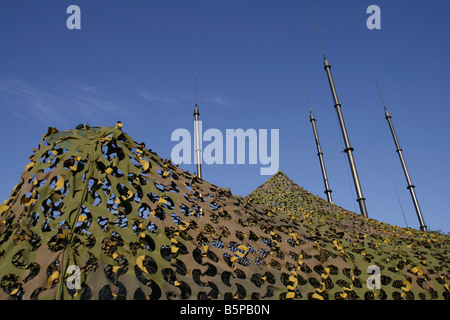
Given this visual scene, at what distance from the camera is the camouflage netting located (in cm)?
346

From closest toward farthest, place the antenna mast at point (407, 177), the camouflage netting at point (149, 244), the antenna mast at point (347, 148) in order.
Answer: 1. the camouflage netting at point (149, 244)
2. the antenna mast at point (347, 148)
3. the antenna mast at point (407, 177)

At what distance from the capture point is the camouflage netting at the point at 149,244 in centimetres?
346

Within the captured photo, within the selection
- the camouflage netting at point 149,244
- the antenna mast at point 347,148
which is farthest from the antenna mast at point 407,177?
the camouflage netting at point 149,244

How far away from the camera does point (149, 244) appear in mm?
3814

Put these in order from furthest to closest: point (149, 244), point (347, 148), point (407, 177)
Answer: point (407, 177)
point (347, 148)
point (149, 244)

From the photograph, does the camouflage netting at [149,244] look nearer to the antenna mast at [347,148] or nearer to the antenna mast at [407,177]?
the antenna mast at [347,148]

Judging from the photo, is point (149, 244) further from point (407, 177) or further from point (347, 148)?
point (407, 177)

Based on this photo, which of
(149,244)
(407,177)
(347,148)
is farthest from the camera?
(407,177)

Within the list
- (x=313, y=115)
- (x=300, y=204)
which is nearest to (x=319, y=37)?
(x=313, y=115)

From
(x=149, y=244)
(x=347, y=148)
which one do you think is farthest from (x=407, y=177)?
(x=149, y=244)

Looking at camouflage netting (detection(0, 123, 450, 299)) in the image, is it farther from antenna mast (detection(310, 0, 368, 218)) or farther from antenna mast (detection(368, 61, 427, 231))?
antenna mast (detection(368, 61, 427, 231))

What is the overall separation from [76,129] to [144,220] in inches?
60.5

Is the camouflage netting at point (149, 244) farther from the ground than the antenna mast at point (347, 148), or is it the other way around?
the antenna mast at point (347, 148)
